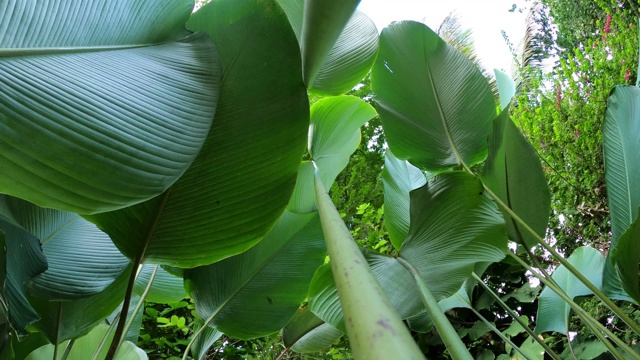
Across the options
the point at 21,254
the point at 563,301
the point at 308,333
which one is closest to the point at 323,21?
the point at 21,254

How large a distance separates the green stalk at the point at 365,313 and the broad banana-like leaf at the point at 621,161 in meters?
0.67

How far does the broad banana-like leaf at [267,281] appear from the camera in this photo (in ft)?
2.17

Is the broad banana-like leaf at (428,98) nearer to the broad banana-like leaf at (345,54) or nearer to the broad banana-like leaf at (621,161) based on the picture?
the broad banana-like leaf at (345,54)

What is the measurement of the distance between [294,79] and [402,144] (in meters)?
0.37

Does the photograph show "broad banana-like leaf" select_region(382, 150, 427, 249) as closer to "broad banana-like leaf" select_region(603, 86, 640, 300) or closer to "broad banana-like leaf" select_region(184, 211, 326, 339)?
"broad banana-like leaf" select_region(184, 211, 326, 339)

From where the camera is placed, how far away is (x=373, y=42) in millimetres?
693

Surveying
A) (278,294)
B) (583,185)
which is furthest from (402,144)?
(583,185)

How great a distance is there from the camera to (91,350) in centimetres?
68

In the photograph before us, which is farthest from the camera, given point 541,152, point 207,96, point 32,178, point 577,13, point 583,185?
point 577,13

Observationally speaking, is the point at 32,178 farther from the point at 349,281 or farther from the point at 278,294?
the point at 278,294

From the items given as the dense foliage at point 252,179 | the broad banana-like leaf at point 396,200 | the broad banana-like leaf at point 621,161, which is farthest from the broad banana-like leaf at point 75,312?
the broad banana-like leaf at point 621,161

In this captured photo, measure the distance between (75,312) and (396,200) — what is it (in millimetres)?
524

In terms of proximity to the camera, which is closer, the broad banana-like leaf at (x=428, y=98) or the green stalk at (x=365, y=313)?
Answer: the green stalk at (x=365, y=313)

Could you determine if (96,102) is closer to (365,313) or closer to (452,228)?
(365,313)
